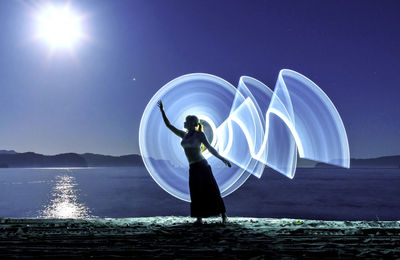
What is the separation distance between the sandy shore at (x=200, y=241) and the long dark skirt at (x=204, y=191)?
2.77 feet

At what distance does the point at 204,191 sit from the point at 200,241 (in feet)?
8.08

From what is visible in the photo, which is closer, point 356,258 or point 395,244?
point 356,258

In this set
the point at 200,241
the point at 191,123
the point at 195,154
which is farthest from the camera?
the point at 191,123

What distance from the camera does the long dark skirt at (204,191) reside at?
7090mm

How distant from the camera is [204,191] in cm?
714

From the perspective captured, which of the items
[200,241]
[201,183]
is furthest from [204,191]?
[200,241]

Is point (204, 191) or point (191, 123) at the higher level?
point (191, 123)

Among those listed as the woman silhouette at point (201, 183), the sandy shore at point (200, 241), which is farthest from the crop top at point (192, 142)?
the sandy shore at point (200, 241)

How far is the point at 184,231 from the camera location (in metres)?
5.61

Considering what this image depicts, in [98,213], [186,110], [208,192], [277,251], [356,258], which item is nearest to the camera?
[356,258]

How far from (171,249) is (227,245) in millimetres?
673

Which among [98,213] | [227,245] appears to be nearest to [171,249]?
[227,245]

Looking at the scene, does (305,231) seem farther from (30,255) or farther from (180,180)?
(180,180)

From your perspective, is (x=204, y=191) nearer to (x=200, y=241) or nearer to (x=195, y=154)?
(x=195, y=154)
